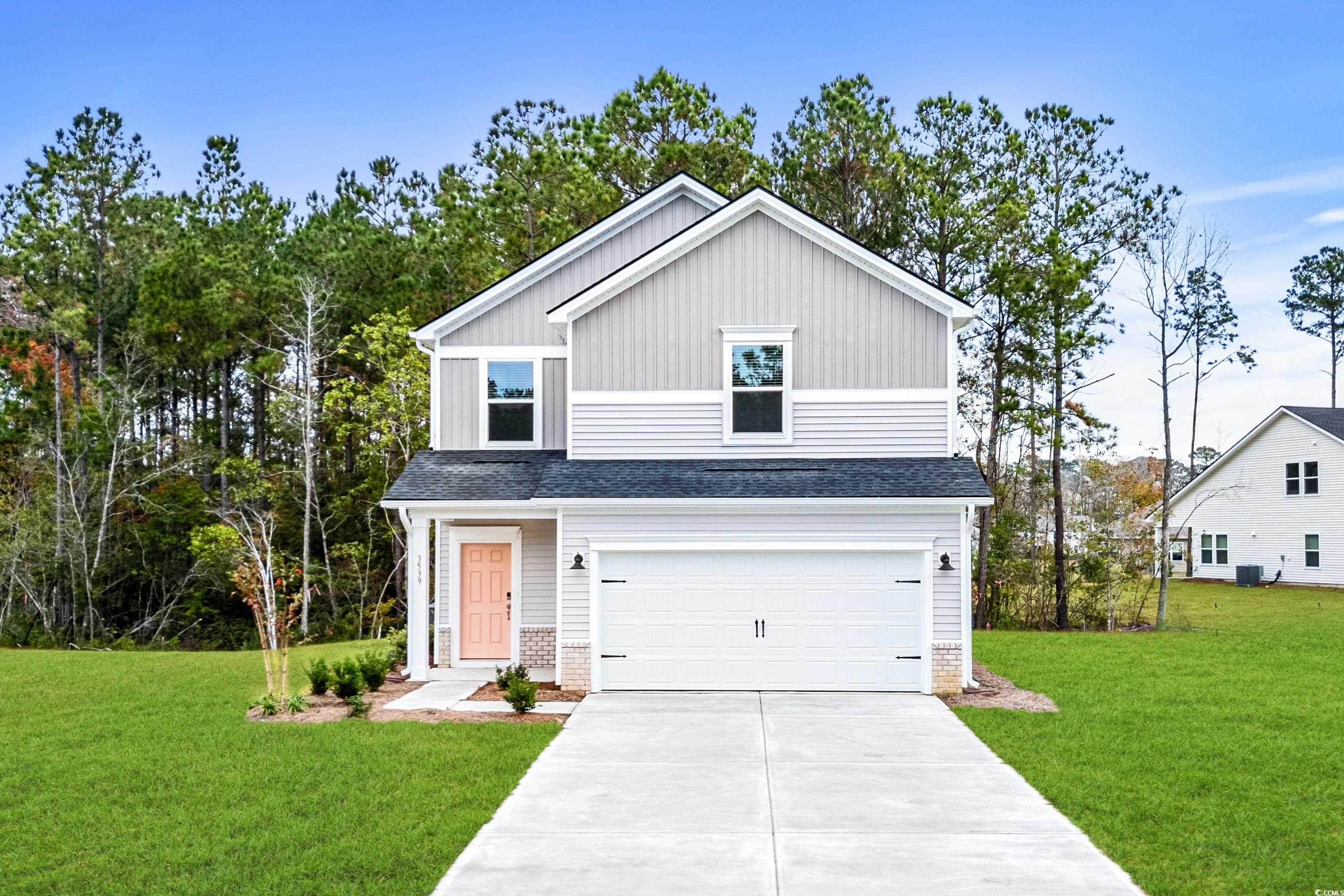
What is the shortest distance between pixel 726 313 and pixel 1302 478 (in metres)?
30.3

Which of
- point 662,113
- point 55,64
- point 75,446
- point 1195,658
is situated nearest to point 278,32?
point 55,64

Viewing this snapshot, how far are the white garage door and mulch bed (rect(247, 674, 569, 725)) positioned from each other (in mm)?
1967

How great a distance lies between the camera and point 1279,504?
37312 millimetres

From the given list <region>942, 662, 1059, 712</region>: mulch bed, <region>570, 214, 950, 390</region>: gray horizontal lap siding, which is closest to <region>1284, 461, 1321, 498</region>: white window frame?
<region>942, 662, 1059, 712</region>: mulch bed

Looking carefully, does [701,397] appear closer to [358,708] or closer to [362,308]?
[358,708]

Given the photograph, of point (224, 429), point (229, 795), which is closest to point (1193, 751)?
point (229, 795)

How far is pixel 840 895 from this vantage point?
632 cm

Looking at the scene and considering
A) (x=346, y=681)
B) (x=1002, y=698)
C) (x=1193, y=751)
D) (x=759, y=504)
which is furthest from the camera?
(x=759, y=504)

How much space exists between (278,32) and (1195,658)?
70.4 feet

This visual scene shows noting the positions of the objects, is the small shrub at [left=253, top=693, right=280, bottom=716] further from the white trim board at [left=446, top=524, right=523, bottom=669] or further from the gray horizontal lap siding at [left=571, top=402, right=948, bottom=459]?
the gray horizontal lap siding at [left=571, top=402, right=948, bottom=459]

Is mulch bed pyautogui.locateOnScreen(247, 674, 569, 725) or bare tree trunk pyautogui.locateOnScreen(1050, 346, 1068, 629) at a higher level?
bare tree trunk pyautogui.locateOnScreen(1050, 346, 1068, 629)

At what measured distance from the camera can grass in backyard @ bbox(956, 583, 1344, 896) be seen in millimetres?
7133

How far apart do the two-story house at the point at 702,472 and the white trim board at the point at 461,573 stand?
4 cm

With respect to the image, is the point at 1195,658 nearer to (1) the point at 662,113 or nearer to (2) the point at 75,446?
(1) the point at 662,113
